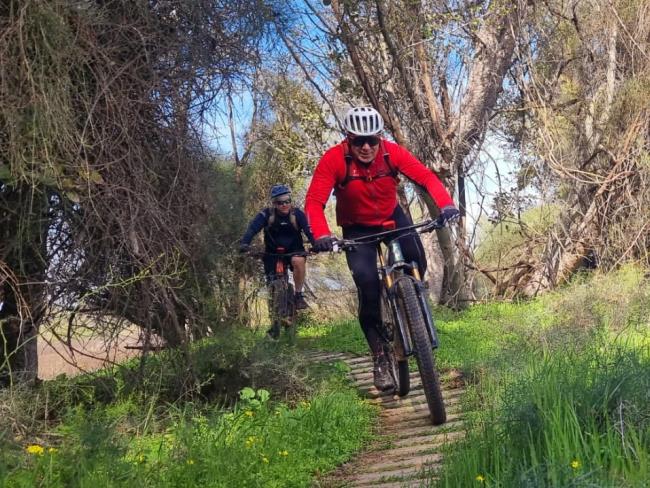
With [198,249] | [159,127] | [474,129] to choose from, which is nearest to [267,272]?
[198,249]

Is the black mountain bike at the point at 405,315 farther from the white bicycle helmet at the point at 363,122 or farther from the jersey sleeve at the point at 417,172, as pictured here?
the white bicycle helmet at the point at 363,122

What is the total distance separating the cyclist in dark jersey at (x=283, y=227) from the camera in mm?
8797

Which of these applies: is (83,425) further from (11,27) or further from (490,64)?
(490,64)

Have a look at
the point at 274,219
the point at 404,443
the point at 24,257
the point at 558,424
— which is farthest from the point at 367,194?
the point at 274,219

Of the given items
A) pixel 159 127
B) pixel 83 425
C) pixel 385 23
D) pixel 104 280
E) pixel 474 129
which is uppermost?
pixel 385 23

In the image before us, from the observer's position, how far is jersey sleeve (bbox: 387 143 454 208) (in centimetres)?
565

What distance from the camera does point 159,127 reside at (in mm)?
5348

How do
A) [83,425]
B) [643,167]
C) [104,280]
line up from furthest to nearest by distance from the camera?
1. [643,167]
2. [104,280]
3. [83,425]

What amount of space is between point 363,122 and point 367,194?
615 millimetres

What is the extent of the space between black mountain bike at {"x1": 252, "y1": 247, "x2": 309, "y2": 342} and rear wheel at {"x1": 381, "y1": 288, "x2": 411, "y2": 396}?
127cm

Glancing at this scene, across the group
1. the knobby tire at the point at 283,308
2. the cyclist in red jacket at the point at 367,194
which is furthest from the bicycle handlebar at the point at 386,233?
the knobby tire at the point at 283,308

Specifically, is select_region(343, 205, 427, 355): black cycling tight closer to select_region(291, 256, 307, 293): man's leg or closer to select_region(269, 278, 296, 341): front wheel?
select_region(269, 278, 296, 341): front wheel

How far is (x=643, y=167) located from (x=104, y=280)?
9009mm

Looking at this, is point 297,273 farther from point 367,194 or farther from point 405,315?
point 405,315
